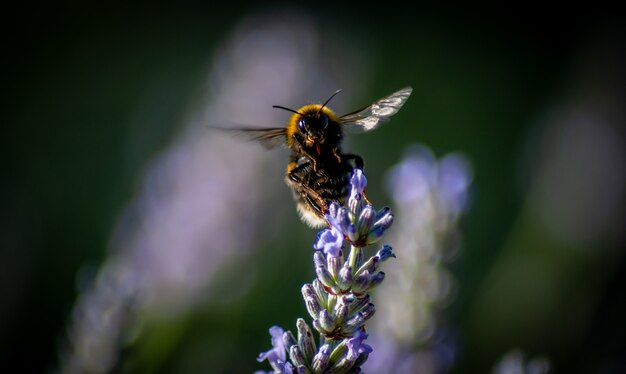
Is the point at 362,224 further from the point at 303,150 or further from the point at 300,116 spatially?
the point at 300,116

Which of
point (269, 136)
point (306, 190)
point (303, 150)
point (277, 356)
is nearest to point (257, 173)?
point (269, 136)

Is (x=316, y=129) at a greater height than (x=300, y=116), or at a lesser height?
lesser

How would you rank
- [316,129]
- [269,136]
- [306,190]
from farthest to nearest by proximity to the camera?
[269,136] → [316,129] → [306,190]

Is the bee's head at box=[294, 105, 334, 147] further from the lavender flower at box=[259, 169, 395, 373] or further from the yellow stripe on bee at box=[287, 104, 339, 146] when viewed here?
the lavender flower at box=[259, 169, 395, 373]

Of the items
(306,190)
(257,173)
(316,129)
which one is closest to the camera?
(306,190)

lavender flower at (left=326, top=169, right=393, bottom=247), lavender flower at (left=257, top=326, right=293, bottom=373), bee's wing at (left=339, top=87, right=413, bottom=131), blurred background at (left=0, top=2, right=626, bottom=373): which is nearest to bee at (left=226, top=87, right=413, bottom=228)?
bee's wing at (left=339, top=87, right=413, bottom=131)

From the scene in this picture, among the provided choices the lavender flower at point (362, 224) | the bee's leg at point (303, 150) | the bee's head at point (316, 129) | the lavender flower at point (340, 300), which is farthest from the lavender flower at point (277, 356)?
the bee's head at point (316, 129)

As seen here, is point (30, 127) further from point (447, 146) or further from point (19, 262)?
point (447, 146)
